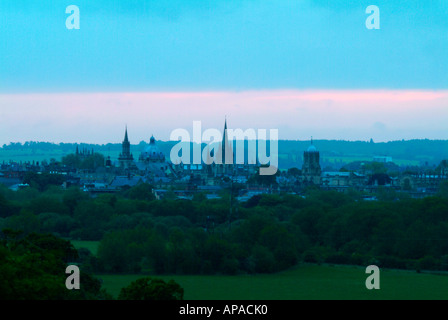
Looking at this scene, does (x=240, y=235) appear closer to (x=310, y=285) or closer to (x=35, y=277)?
(x=310, y=285)

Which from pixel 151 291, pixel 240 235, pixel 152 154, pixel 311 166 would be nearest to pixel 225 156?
pixel 311 166

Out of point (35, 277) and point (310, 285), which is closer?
point (35, 277)

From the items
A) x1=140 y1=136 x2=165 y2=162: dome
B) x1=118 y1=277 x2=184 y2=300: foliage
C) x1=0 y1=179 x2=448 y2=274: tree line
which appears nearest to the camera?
x1=118 y1=277 x2=184 y2=300: foliage

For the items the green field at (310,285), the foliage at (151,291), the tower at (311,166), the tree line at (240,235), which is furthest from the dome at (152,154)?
the foliage at (151,291)

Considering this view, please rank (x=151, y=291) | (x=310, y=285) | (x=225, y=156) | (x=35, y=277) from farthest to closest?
(x=225, y=156) → (x=310, y=285) → (x=151, y=291) → (x=35, y=277)

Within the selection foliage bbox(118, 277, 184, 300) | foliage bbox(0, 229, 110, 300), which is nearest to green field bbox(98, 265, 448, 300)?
foliage bbox(0, 229, 110, 300)

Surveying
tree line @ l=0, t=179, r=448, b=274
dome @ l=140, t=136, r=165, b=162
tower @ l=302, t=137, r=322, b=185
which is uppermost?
dome @ l=140, t=136, r=165, b=162

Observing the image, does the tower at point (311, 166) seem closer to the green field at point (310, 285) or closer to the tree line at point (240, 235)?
the tree line at point (240, 235)

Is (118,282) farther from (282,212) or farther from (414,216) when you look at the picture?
(282,212)

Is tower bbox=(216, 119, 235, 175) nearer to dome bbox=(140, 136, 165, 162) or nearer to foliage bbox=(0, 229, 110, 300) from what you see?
dome bbox=(140, 136, 165, 162)
